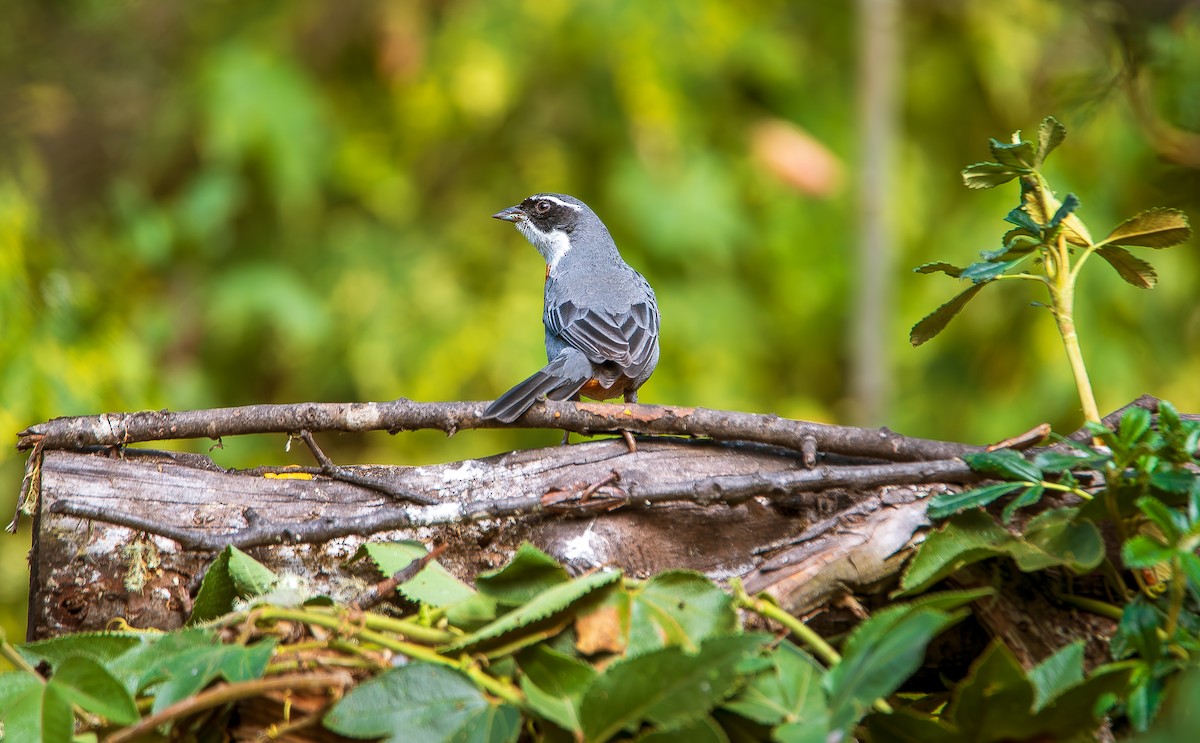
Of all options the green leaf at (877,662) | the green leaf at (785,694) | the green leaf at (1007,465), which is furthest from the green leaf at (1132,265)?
the green leaf at (785,694)

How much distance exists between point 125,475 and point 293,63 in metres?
5.26

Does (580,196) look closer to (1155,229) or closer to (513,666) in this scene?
(1155,229)

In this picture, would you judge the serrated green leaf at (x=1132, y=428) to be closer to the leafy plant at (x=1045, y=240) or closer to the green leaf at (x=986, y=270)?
the leafy plant at (x=1045, y=240)

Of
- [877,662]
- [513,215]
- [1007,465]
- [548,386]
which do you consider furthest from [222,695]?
→ [513,215]

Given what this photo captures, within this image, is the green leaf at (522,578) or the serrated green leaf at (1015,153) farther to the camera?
the serrated green leaf at (1015,153)

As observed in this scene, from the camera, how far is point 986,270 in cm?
198

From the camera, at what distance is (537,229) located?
19.1ft

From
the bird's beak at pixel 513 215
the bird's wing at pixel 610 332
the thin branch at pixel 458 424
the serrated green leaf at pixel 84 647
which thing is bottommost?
the serrated green leaf at pixel 84 647

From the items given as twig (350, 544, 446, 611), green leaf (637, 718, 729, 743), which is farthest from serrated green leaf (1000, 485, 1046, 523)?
twig (350, 544, 446, 611)

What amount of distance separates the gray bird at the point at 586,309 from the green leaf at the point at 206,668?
5.58 ft

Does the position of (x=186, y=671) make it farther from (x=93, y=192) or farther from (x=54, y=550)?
(x=93, y=192)

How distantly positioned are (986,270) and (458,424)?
1090 mm

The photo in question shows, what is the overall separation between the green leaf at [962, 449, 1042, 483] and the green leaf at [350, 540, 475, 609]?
2.97 ft

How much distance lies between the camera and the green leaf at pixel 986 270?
1978 mm
